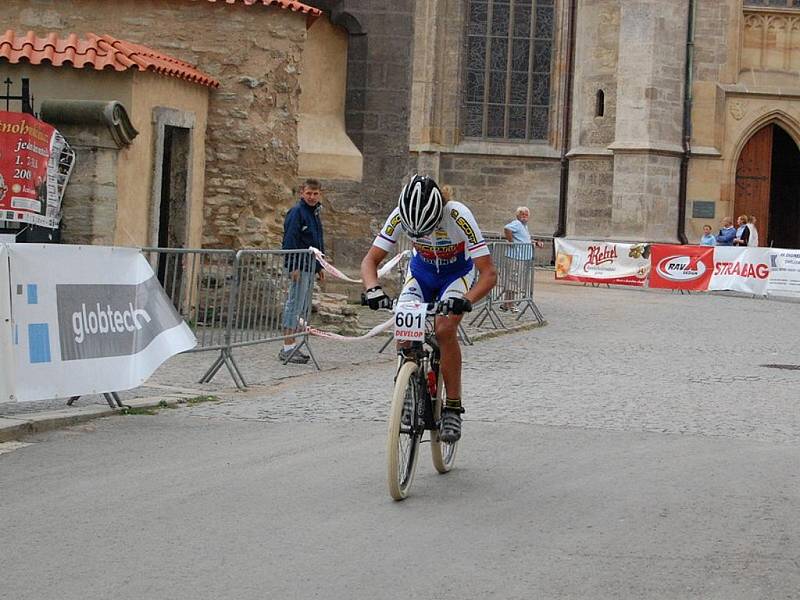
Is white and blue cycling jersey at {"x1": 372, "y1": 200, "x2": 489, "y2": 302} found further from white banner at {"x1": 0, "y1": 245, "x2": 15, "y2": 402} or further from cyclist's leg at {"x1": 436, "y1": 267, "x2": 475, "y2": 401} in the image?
white banner at {"x1": 0, "y1": 245, "x2": 15, "y2": 402}

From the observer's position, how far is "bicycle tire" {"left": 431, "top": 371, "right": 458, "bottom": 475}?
26.8 ft

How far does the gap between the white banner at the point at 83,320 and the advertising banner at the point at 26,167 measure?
4.33 metres

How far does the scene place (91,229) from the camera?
15992mm

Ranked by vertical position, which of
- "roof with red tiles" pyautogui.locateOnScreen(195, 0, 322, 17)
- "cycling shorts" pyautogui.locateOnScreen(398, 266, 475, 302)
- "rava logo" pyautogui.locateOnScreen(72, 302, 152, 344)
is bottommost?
"rava logo" pyautogui.locateOnScreen(72, 302, 152, 344)

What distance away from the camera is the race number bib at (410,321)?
7.70 meters

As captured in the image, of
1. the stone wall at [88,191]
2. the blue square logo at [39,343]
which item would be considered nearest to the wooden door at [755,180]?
the stone wall at [88,191]

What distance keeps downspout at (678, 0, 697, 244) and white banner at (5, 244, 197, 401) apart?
27298 mm

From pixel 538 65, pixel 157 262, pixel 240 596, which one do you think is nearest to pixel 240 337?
pixel 157 262

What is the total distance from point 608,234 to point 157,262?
26246mm

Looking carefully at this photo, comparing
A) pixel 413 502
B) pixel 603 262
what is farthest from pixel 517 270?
pixel 413 502

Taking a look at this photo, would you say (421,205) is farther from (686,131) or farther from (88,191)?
(686,131)

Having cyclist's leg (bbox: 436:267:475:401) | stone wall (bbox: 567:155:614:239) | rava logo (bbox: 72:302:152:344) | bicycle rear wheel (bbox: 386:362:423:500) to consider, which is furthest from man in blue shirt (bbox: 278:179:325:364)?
stone wall (bbox: 567:155:614:239)

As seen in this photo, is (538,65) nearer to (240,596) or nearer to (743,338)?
(743,338)

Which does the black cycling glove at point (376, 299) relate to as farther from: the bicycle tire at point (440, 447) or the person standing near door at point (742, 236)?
the person standing near door at point (742, 236)
